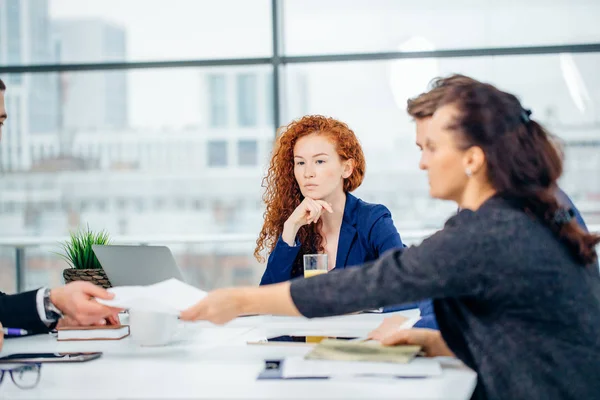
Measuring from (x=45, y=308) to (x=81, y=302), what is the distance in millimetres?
182

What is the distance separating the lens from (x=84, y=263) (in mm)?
2484

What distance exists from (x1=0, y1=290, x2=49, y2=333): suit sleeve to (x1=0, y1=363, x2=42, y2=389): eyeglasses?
439 millimetres

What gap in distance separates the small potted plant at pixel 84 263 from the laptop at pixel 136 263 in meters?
0.15

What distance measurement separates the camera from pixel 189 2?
1015 cm

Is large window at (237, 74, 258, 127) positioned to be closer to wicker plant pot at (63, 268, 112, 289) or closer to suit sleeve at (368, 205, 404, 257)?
suit sleeve at (368, 205, 404, 257)

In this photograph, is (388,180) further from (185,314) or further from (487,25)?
(185,314)

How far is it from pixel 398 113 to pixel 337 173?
4.73m

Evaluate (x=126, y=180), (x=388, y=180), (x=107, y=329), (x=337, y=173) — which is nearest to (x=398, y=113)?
(x=388, y=180)

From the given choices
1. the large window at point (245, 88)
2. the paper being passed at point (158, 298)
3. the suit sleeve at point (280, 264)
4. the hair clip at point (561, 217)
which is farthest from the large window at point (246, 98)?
the hair clip at point (561, 217)

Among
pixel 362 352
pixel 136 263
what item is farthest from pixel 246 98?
pixel 362 352

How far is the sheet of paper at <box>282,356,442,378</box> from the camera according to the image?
151cm

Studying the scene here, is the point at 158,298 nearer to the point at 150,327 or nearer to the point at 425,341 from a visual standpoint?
the point at 150,327

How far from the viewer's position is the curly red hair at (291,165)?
10.2 feet

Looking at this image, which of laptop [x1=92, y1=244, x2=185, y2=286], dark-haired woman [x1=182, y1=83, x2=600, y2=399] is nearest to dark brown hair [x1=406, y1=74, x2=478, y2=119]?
dark-haired woman [x1=182, y1=83, x2=600, y2=399]
